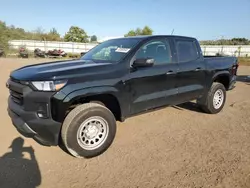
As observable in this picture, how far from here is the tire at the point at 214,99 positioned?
541 centimetres

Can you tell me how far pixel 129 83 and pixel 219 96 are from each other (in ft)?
9.99

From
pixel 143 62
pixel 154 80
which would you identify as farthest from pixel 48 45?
pixel 143 62

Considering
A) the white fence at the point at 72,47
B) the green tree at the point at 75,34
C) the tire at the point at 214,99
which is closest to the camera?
the tire at the point at 214,99

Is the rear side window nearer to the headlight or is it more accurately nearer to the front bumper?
the headlight

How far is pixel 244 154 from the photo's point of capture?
3.57 m

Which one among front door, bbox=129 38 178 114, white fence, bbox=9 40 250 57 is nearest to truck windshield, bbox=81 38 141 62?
front door, bbox=129 38 178 114

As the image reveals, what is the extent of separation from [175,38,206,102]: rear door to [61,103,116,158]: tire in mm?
1847

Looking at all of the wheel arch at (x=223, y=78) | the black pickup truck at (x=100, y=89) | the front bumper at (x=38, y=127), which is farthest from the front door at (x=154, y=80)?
the wheel arch at (x=223, y=78)

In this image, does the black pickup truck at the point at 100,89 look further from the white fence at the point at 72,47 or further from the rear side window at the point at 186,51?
the white fence at the point at 72,47

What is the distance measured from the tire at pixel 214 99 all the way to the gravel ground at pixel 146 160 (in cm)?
59

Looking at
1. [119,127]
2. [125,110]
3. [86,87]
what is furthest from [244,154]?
[86,87]

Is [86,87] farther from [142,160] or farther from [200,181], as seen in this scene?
[200,181]

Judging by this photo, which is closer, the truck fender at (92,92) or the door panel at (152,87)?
the truck fender at (92,92)

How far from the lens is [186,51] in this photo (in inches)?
193
